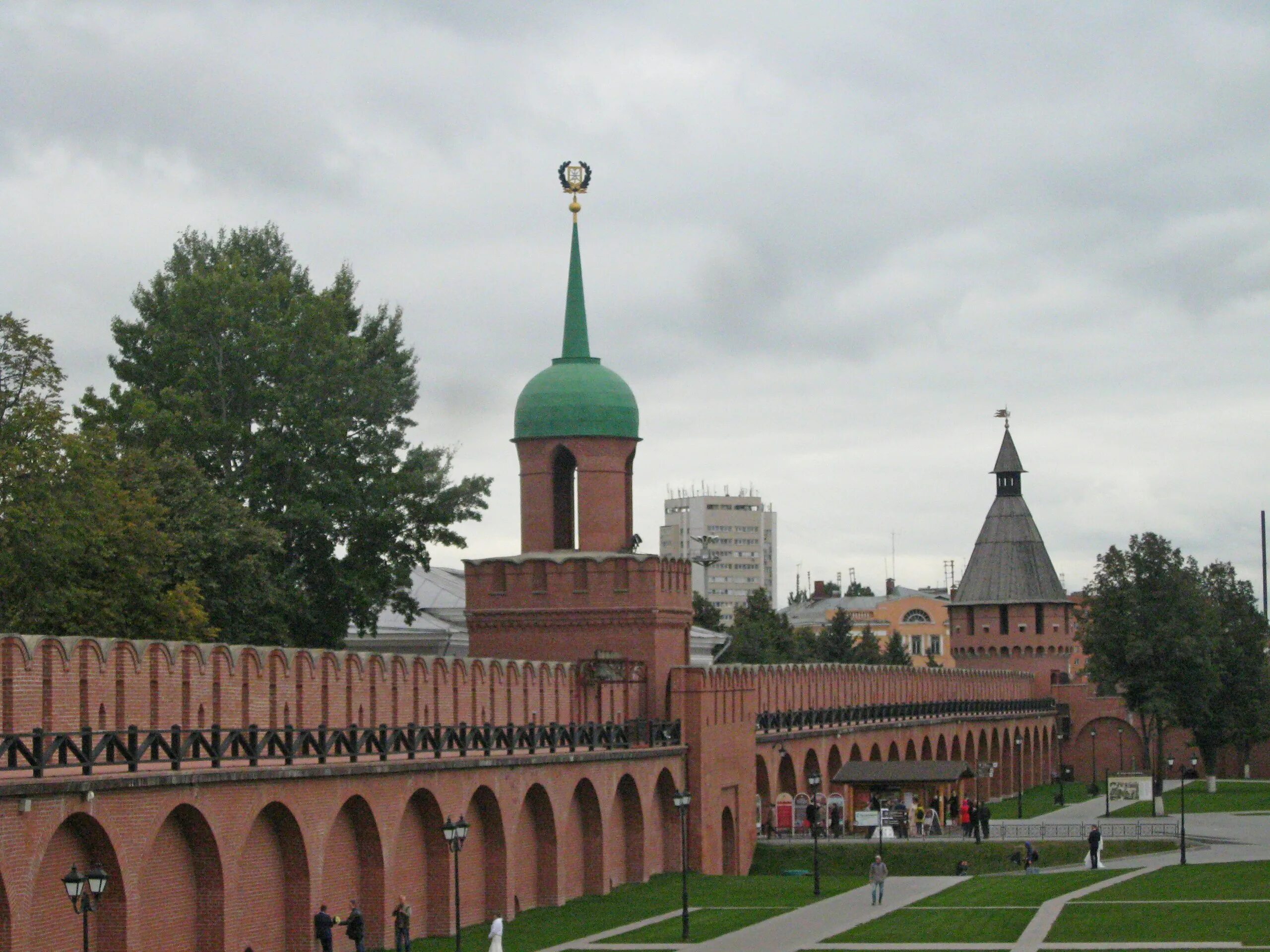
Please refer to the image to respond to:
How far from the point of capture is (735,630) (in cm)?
12319

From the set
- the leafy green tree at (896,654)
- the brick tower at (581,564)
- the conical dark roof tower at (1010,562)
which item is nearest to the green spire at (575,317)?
the brick tower at (581,564)

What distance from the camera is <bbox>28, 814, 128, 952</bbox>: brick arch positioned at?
29.7m

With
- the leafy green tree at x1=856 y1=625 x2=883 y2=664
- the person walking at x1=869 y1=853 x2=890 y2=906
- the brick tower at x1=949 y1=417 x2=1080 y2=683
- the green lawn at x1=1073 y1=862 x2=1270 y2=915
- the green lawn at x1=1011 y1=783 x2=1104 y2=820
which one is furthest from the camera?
the leafy green tree at x1=856 y1=625 x2=883 y2=664

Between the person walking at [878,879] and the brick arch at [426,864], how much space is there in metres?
10.3

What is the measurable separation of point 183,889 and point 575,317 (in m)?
28.7

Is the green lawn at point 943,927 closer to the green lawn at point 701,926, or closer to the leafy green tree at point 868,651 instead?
the green lawn at point 701,926

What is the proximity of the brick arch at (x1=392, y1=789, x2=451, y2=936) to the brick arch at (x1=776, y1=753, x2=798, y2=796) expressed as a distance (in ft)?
84.1

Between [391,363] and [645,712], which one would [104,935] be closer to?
[645,712]

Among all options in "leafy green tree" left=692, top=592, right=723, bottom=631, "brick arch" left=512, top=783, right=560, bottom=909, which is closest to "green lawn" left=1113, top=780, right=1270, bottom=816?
"leafy green tree" left=692, top=592, right=723, bottom=631

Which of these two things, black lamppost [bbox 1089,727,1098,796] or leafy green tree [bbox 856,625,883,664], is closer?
black lamppost [bbox 1089,727,1098,796]

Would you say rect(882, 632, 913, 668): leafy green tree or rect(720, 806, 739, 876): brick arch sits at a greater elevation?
rect(882, 632, 913, 668): leafy green tree

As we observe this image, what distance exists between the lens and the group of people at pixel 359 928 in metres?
36.7

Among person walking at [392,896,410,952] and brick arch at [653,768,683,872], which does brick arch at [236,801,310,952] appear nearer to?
person walking at [392,896,410,952]

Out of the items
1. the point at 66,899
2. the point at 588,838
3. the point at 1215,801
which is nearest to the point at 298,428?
the point at 588,838
